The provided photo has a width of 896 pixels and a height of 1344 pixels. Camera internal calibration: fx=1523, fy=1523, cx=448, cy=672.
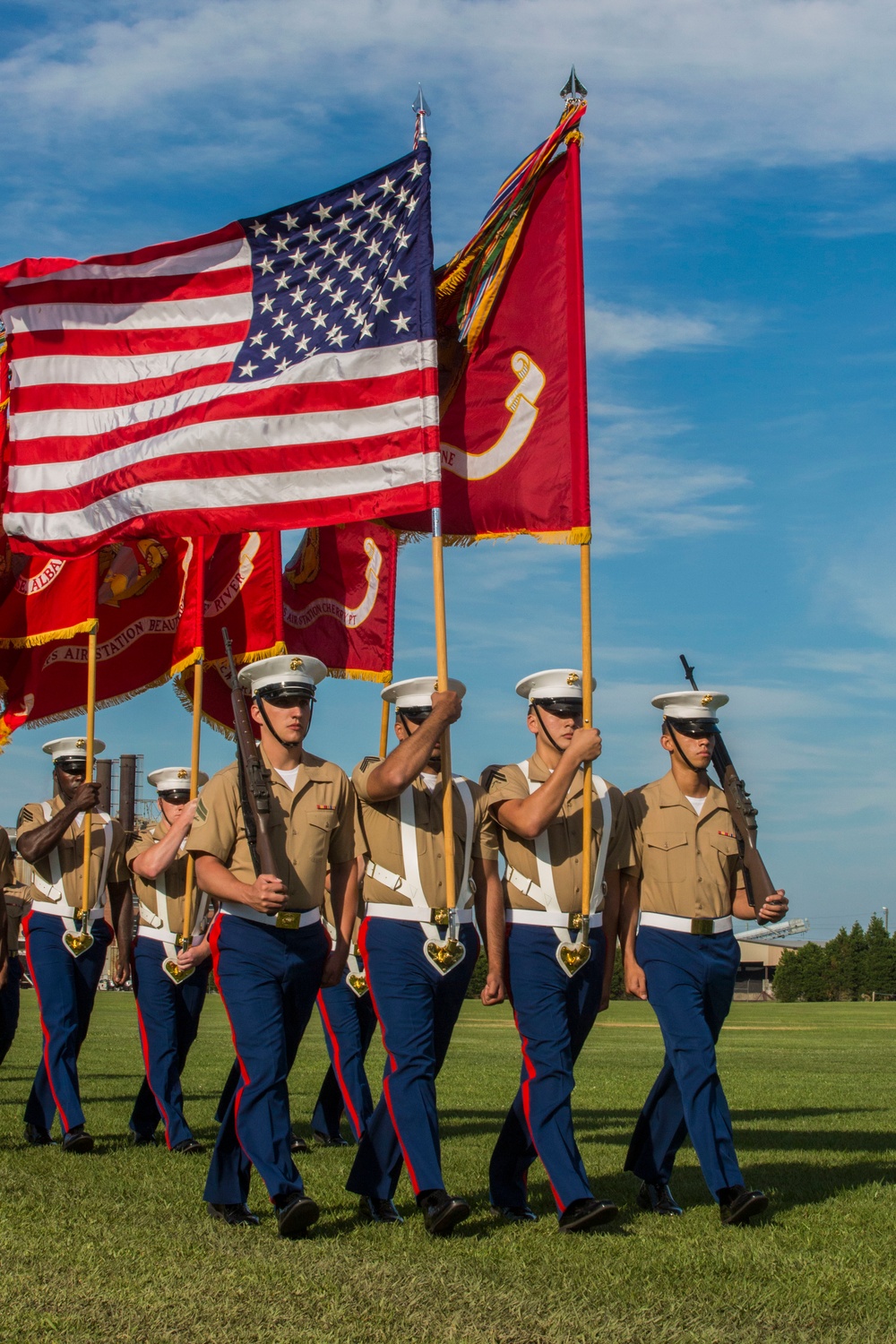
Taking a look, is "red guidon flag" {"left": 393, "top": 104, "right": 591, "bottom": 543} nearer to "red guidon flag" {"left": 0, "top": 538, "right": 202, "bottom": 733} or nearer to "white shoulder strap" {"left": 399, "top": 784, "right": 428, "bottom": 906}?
"white shoulder strap" {"left": 399, "top": 784, "right": 428, "bottom": 906}

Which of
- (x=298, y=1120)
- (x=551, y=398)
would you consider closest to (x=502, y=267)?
(x=551, y=398)

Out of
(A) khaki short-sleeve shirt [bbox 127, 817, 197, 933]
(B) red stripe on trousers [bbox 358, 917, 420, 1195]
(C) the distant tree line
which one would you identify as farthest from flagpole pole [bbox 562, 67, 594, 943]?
(C) the distant tree line

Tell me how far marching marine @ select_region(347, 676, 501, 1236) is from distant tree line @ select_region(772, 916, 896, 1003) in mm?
76047

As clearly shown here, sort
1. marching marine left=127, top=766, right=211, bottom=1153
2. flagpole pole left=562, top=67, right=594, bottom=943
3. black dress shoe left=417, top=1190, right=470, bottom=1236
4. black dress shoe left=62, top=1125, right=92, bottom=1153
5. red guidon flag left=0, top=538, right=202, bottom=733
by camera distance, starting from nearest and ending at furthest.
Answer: black dress shoe left=417, top=1190, right=470, bottom=1236 < flagpole pole left=562, top=67, right=594, bottom=943 < black dress shoe left=62, top=1125, right=92, bottom=1153 < marching marine left=127, top=766, right=211, bottom=1153 < red guidon flag left=0, top=538, right=202, bottom=733

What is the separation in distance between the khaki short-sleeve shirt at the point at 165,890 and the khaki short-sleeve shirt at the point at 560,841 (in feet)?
12.3

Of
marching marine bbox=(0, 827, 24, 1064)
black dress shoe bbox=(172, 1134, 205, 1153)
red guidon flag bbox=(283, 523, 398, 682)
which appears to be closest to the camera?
black dress shoe bbox=(172, 1134, 205, 1153)

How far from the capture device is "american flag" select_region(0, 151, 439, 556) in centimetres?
912

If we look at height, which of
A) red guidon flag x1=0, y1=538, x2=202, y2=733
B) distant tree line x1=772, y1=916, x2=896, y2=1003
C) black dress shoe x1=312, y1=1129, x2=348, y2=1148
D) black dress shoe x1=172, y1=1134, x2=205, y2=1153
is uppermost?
red guidon flag x1=0, y1=538, x2=202, y2=733

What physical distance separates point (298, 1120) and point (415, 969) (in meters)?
5.75

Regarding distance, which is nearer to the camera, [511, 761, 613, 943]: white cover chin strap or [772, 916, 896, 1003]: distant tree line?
[511, 761, 613, 943]: white cover chin strap

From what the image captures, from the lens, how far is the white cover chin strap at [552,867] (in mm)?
7398

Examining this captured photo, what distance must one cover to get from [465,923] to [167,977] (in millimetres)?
3710

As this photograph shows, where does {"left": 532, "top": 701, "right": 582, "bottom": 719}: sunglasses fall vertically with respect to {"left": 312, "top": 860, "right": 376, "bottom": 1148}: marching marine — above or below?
above

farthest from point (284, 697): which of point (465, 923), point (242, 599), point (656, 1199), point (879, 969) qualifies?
point (879, 969)
